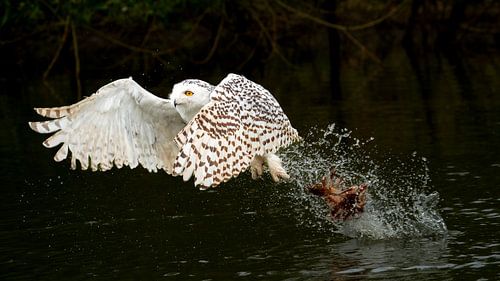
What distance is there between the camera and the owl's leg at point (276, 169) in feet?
32.3

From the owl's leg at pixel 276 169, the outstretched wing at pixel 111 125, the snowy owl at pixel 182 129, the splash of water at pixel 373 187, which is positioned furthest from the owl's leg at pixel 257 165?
the outstretched wing at pixel 111 125

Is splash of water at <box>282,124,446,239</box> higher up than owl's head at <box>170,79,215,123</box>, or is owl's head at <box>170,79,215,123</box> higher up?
owl's head at <box>170,79,215,123</box>

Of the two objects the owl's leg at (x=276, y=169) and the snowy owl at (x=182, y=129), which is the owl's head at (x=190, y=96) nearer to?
the snowy owl at (x=182, y=129)

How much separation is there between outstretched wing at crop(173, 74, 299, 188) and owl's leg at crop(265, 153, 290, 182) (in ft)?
0.79

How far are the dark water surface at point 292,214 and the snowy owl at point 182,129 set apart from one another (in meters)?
0.67

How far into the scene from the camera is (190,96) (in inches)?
396

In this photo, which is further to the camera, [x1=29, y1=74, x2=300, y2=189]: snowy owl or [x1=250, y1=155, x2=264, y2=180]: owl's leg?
[x1=250, y1=155, x2=264, y2=180]: owl's leg

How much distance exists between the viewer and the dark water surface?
355 inches

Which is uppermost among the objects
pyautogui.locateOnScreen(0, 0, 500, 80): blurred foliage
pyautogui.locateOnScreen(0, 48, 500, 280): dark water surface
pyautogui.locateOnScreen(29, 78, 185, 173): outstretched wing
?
pyautogui.locateOnScreen(0, 0, 500, 80): blurred foliage

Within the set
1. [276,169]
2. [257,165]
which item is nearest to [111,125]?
A: [257,165]

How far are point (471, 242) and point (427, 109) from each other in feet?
28.7

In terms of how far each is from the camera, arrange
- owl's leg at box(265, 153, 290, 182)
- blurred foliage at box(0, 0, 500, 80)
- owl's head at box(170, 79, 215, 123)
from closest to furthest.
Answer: owl's leg at box(265, 153, 290, 182) → owl's head at box(170, 79, 215, 123) → blurred foliage at box(0, 0, 500, 80)

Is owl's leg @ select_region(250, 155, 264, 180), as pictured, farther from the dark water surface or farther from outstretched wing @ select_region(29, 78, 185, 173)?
outstretched wing @ select_region(29, 78, 185, 173)

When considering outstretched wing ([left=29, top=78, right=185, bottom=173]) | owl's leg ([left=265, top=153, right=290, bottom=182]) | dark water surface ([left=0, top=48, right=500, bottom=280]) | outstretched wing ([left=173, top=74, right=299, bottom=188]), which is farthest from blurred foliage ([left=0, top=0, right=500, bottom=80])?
outstretched wing ([left=173, top=74, right=299, bottom=188])
